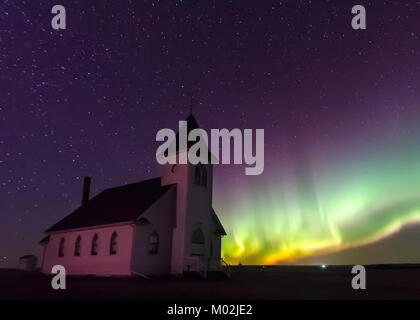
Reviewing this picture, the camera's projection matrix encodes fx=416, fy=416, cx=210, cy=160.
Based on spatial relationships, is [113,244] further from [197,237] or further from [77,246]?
[197,237]

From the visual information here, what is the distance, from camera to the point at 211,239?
108 ft

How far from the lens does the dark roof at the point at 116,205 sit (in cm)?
3044

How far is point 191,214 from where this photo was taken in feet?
102

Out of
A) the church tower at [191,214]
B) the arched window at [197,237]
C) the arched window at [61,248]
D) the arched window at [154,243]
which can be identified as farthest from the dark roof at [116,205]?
the arched window at [197,237]

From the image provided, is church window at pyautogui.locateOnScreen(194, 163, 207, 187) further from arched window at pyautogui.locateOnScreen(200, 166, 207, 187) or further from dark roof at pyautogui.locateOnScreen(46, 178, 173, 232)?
dark roof at pyautogui.locateOnScreen(46, 178, 173, 232)

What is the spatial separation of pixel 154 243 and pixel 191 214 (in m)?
3.49

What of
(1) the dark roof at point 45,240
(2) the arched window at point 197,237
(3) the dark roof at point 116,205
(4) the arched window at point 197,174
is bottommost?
(2) the arched window at point 197,237

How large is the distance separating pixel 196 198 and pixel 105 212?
8001 mm

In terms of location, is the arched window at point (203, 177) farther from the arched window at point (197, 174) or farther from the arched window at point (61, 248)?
the arched window at point (61, 248)

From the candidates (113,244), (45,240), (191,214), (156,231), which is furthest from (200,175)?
(45,240)

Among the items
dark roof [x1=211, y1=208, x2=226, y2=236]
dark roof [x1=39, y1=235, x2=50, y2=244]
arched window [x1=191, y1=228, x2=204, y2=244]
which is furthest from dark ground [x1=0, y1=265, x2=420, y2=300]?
dark roof [x1=39, y1=235, x2=50, y2=244]

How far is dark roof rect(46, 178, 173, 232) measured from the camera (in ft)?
99.9
